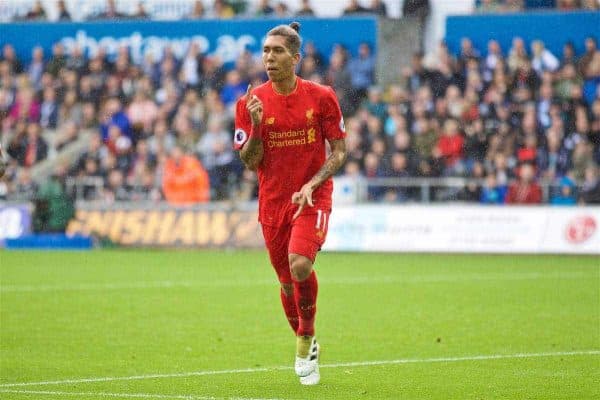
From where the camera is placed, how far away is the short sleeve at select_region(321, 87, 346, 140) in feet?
31.8

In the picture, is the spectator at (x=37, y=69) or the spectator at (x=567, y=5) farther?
the spectator at (x=37, y=69)

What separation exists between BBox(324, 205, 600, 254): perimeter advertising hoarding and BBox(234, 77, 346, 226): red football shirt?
15744 millimetres

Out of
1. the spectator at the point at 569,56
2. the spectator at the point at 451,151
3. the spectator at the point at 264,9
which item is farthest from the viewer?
the spectator at the point at 264,9

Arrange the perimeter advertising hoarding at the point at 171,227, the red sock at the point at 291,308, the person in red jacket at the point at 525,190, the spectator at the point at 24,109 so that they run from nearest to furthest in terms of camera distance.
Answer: the red sock at the point at 291,308, the person in red jacket at the point at 525,190, the perimeter advertising hoarding at the point at 171,227, the spectator at the point at 24,109

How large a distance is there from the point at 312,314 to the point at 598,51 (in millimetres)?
19282

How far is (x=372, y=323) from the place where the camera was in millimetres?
13914

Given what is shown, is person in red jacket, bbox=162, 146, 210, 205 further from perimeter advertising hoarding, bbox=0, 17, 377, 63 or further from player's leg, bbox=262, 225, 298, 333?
player's leg, bbox=262, 225, 298, 333

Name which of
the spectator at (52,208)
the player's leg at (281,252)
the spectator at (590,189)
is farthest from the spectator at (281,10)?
the player's leg at (281,252)

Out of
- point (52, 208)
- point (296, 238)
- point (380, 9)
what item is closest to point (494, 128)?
point (380, 9)

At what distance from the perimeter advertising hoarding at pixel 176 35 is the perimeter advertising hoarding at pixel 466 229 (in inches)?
271

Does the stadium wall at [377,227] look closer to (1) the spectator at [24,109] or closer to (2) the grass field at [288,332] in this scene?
(2) the grass field at [288,332]

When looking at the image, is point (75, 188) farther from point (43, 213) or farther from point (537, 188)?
point (537, 188)

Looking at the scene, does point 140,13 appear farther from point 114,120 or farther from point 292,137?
point 292,137

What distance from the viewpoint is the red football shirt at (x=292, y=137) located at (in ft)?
31.7
